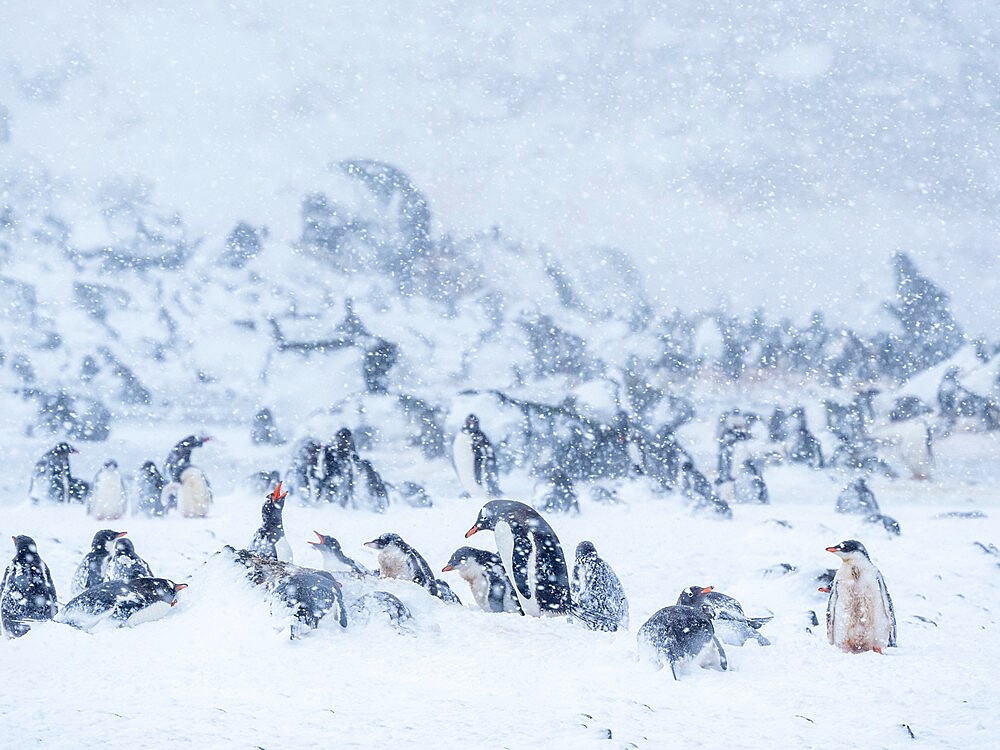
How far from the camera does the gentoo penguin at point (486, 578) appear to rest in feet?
11.1

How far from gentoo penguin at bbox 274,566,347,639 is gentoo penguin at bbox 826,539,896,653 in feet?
5.00

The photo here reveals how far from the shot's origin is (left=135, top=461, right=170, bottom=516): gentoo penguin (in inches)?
281

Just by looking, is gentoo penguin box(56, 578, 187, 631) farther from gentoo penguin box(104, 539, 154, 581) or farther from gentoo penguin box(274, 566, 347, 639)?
gentoo penguin box(104, 539, 154, 581)

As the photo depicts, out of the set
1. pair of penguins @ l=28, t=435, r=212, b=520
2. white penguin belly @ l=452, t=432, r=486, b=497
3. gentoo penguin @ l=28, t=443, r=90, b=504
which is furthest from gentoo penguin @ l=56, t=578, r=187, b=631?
white penguin belly @ l=452, t=432, r=486, b=497

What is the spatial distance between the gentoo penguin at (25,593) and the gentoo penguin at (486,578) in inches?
57.9

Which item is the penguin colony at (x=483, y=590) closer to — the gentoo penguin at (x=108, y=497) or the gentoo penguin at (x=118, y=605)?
the gentoo penguin at (x=118, y=605)

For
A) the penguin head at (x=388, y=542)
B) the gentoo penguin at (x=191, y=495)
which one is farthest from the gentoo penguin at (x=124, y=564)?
the gentoo penguin at (x=191, y=495)

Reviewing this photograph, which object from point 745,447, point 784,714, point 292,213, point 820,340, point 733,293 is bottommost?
point 784,714

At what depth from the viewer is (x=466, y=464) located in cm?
874

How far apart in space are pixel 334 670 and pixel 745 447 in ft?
27.5

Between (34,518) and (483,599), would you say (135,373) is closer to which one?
(34,518)

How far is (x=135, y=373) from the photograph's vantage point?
46.8 feet

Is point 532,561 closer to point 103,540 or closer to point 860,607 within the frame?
point 860,607

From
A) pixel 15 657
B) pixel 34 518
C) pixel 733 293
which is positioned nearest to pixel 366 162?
pixel 733 293
